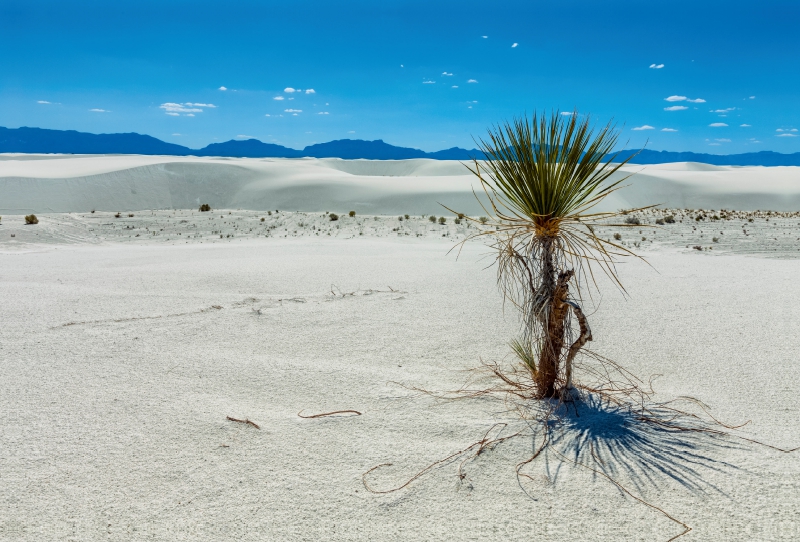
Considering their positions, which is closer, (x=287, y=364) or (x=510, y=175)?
(x=510, y=175)

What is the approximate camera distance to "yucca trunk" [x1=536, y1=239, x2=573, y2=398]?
9.86ft

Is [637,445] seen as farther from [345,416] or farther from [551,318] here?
[345,416]

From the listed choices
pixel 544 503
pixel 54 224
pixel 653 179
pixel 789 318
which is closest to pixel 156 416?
pixel 544 503

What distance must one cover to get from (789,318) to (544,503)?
4.00m

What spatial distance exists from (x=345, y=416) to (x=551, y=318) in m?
1.30

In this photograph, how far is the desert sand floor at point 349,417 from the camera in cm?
216

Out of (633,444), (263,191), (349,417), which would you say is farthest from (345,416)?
(263,191)

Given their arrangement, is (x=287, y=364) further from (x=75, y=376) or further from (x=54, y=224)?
(x=54, y=224)

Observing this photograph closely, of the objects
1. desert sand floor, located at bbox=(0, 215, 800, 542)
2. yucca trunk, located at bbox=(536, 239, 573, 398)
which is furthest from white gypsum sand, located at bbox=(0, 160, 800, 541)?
yucca trunk, located at bbox=(536, 239, 573, 398)

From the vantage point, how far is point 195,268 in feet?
26.2

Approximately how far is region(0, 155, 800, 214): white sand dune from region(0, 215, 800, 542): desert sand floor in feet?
69.8

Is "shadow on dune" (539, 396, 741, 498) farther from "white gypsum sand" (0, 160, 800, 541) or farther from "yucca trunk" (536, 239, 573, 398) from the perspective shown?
"yucca trunk" (536, 239, 573, 398)

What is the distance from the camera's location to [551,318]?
3.09 meters

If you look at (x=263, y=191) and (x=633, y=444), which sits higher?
(x=263, y=191)
